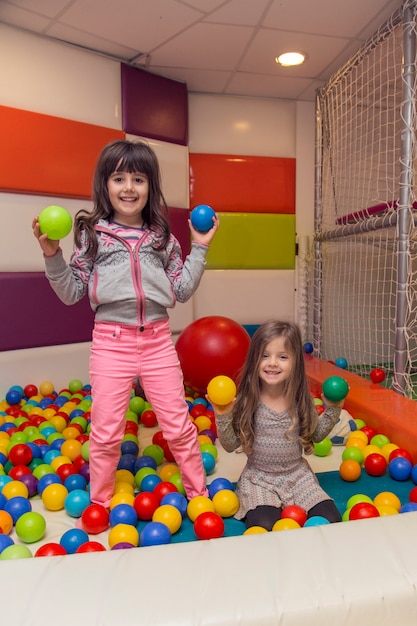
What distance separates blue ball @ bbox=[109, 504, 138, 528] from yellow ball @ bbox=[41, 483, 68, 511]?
21cm

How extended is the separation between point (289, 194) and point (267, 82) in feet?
2.41

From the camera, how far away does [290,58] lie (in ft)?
9.69

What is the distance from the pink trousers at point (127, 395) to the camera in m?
1.50

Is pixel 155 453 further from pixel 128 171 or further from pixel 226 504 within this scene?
pixel 128 171

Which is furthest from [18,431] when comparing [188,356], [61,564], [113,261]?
[61,564]

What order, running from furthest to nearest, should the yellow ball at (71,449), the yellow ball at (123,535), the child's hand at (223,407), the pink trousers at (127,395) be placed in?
1. the yellow ball at (71,449)
2. the pink trousers at (127,395)
3. the child's hand at (223,407)
4. the yellow ball at (123,535)

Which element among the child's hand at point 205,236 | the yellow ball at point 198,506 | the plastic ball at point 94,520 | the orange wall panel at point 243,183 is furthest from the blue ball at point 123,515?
the orange wall panel at point 243,183

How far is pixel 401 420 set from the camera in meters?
2.01

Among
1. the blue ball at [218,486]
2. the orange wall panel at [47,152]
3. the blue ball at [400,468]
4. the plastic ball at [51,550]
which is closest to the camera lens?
the plastic ball at [51,550]

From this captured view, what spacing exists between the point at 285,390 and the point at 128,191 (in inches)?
28.7

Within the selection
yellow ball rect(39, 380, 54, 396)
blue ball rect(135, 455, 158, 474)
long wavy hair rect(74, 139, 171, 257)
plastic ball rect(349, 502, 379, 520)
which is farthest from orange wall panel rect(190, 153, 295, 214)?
plastic ball rect(349, 502, 379, 520)

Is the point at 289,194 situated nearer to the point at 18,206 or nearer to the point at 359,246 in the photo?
the point at 359,246

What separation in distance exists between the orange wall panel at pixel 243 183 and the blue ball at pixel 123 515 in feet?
7.71

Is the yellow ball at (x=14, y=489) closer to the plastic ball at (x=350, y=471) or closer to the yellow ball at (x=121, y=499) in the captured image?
the yellow ball at (x=121, y=499)
